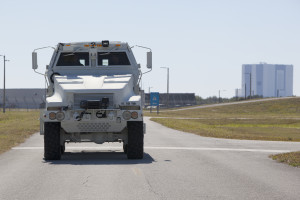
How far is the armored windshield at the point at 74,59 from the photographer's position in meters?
17.6

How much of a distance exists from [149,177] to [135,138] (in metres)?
3.67

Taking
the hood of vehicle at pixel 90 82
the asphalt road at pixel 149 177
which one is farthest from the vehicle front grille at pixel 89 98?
the asphalt road at pixel 149 177

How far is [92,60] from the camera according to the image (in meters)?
17.7

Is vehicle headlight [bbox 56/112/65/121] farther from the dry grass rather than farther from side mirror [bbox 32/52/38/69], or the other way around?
the dry grass

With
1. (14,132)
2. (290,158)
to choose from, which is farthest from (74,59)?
(14,132)

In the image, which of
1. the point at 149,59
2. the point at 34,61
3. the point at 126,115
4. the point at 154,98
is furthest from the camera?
the point at 154,98

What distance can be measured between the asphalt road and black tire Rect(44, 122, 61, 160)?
33cm

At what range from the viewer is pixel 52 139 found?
49.9ft

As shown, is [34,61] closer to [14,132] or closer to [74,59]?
[74,59]

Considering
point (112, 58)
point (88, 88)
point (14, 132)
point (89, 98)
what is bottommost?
point (14, 132)

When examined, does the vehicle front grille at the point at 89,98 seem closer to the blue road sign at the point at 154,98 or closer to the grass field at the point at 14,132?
the grass field at the point at 14,132

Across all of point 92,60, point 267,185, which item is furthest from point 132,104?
point 267,185

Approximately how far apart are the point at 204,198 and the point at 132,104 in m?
6.29

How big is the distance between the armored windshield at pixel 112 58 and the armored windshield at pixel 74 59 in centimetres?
44
